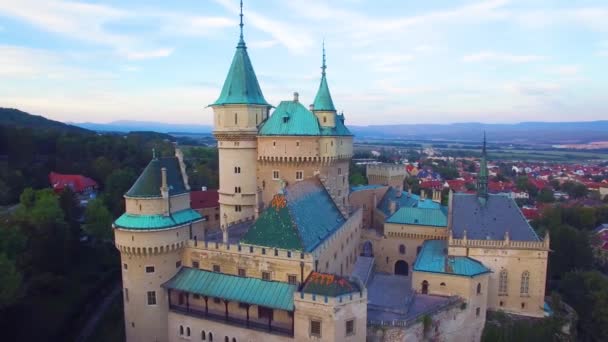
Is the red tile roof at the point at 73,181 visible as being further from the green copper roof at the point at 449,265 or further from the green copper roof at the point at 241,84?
the green copper roof at the point at 449,265

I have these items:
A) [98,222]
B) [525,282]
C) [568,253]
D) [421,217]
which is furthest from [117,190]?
[568,253]

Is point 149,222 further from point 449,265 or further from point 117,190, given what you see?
point 117,190

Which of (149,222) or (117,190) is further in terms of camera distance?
(117,190)

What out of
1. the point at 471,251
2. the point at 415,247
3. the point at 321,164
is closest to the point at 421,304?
the point at 471,251

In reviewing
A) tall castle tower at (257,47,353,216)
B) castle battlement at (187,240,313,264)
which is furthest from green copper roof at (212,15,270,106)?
castle battlement at (187,240,313,264)

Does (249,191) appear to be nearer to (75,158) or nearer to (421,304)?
(421,304)
